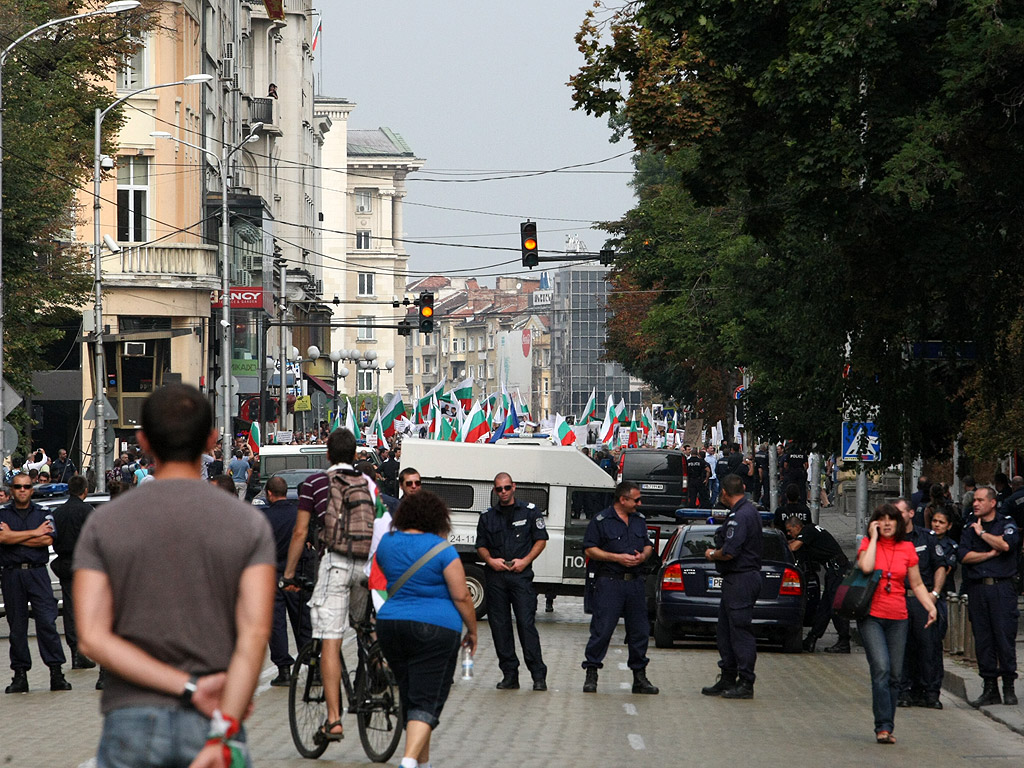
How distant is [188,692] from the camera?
14.5ft

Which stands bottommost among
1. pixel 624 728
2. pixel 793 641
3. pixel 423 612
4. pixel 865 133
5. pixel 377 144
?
pixel 793 641

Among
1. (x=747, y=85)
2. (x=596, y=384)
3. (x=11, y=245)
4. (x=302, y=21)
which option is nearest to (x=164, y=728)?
(x=747, y=85)

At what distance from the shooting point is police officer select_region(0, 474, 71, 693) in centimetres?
1436

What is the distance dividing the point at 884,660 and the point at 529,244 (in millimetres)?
19579

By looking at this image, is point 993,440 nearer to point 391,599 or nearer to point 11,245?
point 391,599

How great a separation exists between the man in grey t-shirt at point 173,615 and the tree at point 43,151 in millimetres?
29087

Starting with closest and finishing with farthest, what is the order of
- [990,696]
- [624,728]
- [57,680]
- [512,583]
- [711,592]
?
[624,728] < [990,696] < [57,680] < [512,583] < [711,592]

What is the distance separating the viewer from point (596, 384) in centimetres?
19550

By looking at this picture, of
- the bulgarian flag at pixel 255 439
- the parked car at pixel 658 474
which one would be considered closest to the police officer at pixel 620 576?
the parked car at pixel 658 474

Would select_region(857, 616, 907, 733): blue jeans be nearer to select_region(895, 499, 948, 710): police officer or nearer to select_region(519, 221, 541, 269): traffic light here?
select_region(895, 499, 948, 710): police officer

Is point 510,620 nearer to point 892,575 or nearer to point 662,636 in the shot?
point 892,575

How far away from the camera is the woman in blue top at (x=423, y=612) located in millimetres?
9133

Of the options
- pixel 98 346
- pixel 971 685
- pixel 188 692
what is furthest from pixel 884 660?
pixel 98 346

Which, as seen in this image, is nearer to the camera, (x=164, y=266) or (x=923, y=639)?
(x=923, y=639)
